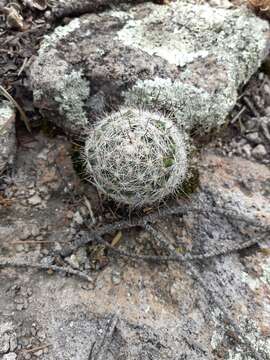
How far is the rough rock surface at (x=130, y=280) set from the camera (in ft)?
7.11

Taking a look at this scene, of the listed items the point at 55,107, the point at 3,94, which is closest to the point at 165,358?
the point at 55,107

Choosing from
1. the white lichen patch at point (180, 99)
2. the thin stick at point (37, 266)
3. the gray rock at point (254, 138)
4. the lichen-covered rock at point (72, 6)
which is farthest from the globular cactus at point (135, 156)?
the lichen-covered rock at point (72, 6)

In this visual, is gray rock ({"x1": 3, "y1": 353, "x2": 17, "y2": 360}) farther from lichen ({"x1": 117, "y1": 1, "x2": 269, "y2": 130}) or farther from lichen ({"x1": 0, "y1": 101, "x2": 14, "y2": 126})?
lichen ({"x1": 117, "y1": 1, "x2": 269, "y2": 130})

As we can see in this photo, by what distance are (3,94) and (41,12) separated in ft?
2.34

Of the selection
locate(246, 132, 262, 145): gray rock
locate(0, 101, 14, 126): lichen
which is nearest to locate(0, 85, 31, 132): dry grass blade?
locate(0, 101, 14, 126): lichen

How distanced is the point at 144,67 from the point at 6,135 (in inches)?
37.0

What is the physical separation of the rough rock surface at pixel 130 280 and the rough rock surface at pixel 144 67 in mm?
322

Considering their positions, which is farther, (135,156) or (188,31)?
(188,31)

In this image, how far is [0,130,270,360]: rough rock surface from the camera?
217cm

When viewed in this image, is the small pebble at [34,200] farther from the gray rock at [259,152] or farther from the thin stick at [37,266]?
the gray rock at [259,152]

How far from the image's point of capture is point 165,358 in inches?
84.1

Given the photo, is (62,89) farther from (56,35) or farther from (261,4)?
(261,4)

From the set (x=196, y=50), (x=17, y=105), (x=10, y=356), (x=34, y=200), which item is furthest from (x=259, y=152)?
(x=10, y=356)

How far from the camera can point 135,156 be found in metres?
2.06
